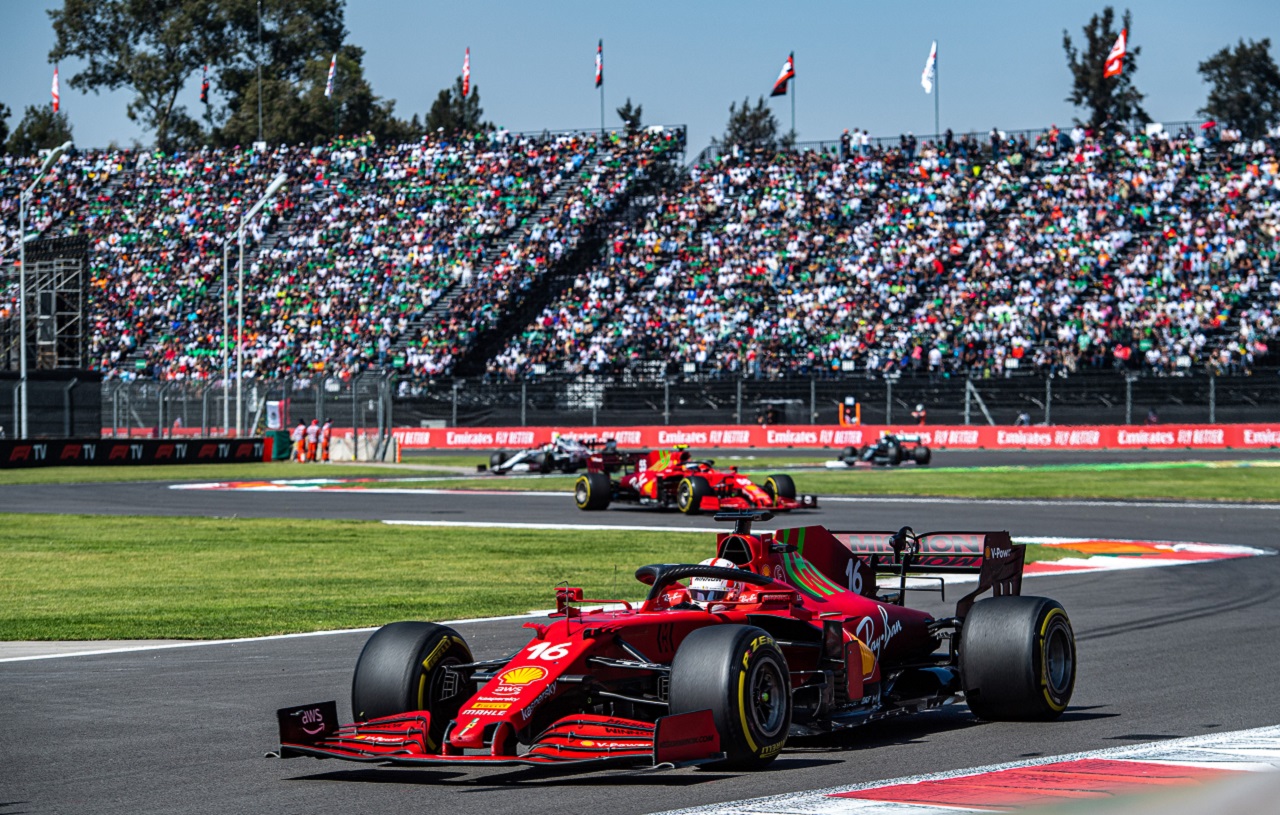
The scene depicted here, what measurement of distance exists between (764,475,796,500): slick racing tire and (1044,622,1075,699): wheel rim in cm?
1752

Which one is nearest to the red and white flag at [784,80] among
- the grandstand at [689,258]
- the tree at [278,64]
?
the grandstand at [689,258]

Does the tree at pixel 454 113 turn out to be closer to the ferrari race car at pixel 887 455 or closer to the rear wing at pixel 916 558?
the ferrari race car at pixel 887 455

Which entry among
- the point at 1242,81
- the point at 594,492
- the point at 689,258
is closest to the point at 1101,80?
the point at 1242,81

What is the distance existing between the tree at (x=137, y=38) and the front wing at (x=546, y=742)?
97.5 meters

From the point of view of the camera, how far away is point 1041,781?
657cm

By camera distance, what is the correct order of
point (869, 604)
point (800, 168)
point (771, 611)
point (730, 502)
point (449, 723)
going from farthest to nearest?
point (800, 168)
point (730, 502)
point (869, 604)
point (771, 611)
point (449, 723)

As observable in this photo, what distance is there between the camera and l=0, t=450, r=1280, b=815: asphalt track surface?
6.62m

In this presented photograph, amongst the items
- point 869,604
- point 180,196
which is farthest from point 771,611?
point 180,196

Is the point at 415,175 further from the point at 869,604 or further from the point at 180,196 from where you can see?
the point at 869,604

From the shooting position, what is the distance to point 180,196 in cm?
7162

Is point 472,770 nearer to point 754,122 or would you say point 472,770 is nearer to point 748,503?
point 748,503

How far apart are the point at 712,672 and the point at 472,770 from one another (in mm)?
1284

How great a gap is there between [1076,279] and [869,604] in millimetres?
46922

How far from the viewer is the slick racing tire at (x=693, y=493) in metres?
27.5
